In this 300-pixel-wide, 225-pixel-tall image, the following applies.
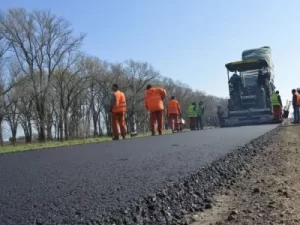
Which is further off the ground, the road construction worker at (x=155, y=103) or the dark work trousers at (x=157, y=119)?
the road construction worker at (x=155, y=103)

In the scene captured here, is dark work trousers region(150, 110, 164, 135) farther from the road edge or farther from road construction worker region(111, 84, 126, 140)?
the road edge

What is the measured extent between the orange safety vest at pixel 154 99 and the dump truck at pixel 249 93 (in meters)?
9.00

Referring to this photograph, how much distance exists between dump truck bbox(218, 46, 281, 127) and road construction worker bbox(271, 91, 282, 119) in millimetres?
211

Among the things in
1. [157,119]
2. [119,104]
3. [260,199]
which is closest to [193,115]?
[157,119]

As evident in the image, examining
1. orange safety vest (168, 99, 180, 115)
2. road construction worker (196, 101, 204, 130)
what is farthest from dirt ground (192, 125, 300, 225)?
road construction worker (196, 101, 204, 130)

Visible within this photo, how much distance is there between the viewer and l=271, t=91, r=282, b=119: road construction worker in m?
21.1

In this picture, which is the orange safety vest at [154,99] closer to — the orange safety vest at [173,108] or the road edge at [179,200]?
the orange safety vest at [173,108]

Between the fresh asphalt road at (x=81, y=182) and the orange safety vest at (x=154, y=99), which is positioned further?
the orange safety vest at (x=154, y=99)

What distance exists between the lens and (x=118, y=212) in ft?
9.09

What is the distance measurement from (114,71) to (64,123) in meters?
13.3

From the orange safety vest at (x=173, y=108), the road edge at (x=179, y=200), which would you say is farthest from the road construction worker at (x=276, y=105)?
the road edge at (x=179, y=200)

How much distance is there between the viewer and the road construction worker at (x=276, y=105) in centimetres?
2114

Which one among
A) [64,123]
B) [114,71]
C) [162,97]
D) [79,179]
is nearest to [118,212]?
[79,179]

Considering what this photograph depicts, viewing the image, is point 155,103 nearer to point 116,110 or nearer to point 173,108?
point 116,110
